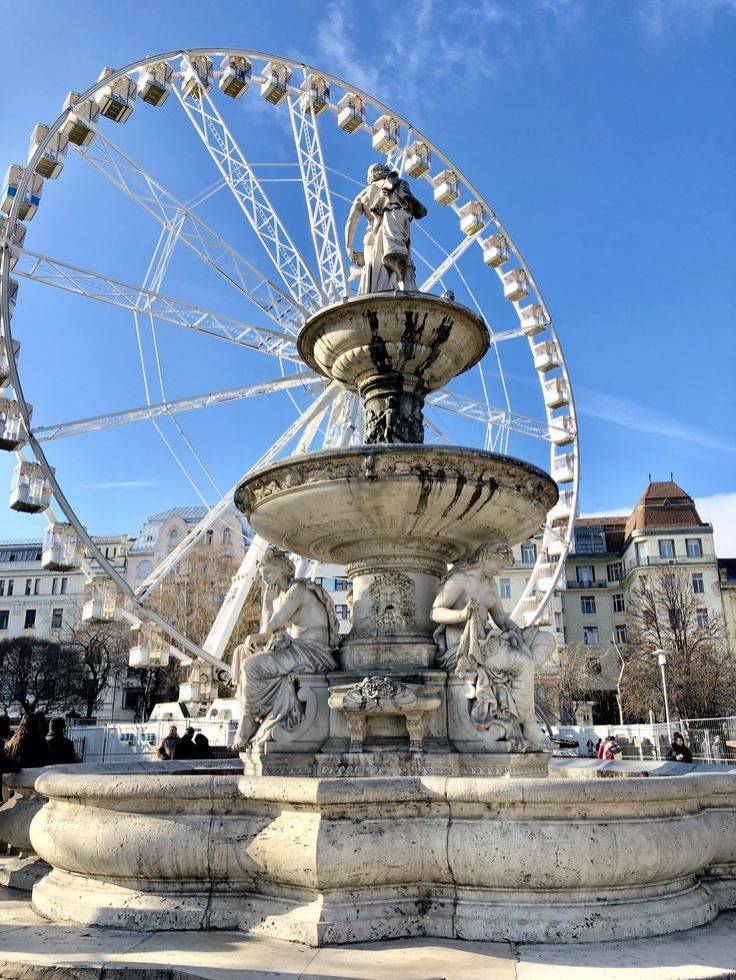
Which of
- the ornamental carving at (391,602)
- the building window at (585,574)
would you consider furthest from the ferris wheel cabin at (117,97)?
the building window at (585,574)

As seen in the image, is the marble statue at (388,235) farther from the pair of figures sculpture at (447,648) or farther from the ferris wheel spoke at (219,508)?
the ferris wheel spoke at (219,508)

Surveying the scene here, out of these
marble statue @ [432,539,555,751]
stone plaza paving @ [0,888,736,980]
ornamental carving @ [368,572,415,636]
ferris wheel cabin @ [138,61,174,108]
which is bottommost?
stone plaza paving @ [0,888,736,980]

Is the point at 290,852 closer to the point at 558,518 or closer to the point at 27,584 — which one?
the point at 558,518

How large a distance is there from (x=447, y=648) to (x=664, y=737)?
68.8 ft

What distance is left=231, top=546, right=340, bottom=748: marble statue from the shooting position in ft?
22.0

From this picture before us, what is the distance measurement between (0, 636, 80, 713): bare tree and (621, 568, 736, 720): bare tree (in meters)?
29.8

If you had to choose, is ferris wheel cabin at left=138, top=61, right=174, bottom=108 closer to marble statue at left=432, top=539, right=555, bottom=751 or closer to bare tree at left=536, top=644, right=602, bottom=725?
marble statue at left=432, top=539, right=555, bottom=751

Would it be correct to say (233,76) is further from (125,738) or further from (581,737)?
(581,737)

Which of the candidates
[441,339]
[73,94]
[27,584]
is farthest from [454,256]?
[27,584]

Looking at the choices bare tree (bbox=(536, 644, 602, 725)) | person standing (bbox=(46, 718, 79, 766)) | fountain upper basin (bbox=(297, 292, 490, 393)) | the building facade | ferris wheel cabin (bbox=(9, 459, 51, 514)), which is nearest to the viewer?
fountain upper basin (bbox=(297, 292, 490, 393))

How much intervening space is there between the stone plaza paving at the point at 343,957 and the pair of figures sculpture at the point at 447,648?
7.62ft

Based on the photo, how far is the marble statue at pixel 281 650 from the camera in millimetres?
6719

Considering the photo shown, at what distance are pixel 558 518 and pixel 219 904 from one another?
2174 centimetres

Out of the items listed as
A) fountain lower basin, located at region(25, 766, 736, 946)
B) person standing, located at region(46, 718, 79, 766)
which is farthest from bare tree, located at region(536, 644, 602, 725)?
fountain lower basin, located at region(25, 766, 736, 946)
